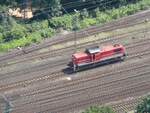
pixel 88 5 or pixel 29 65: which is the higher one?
pixel 88 5

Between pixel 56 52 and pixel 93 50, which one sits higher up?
pixel 93 50

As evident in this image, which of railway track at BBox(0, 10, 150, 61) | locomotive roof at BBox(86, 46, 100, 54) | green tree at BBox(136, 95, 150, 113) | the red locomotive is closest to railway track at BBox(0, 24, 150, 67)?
railway track at BBox(0, 10, 150, 61)

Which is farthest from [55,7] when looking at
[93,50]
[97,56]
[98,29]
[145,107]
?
[145,107]

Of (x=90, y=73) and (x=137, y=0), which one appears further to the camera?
(x=137, y=0)

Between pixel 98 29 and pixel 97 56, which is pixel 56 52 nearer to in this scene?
pixel 97 56

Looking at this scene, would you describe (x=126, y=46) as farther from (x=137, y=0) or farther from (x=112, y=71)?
(x=137, y=0)

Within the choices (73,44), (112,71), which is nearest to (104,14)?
(73,44)

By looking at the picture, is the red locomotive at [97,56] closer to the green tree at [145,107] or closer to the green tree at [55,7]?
the green tree at [55,7]

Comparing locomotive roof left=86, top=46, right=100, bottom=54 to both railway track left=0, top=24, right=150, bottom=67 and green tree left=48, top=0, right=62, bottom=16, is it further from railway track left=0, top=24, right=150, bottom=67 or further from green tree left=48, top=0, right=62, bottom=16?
green tree left=48, top=0, right=62, bottom=16
